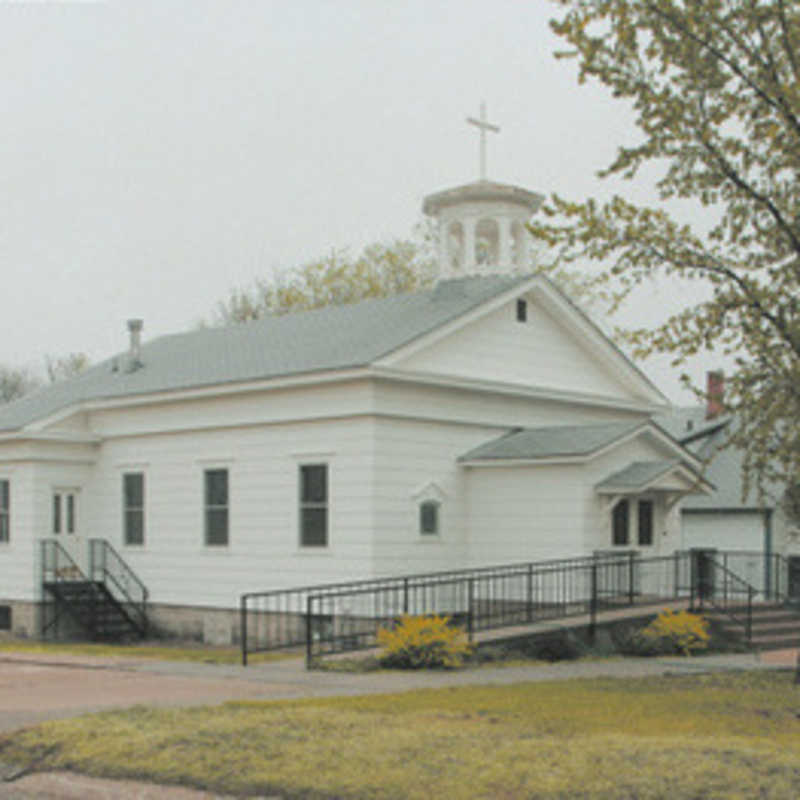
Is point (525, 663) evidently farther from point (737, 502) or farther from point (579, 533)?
point (737, 502)

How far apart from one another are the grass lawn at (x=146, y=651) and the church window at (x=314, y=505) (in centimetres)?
244

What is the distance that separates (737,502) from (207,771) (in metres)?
26.2

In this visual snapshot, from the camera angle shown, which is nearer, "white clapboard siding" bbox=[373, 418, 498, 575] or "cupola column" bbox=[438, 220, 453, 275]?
"white clapboard siding" bbox=[373, 418, 498, 575]

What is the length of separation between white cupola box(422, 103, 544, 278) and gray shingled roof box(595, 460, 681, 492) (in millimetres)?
5664

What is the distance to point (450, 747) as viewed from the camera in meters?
10.4

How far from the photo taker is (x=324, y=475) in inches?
955

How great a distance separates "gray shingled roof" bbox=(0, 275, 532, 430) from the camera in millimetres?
24859

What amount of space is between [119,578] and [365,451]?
8.38m

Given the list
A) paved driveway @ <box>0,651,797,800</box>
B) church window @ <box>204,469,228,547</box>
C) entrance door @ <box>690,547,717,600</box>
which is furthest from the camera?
church window @ <box>204,469,228,547</box>

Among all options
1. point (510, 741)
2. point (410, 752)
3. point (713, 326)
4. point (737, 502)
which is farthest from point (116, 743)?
point (737, 502)

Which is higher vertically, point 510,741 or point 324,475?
point 324,475

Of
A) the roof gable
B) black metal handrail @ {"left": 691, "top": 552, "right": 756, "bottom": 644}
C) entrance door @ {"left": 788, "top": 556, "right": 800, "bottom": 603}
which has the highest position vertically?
the roof gable

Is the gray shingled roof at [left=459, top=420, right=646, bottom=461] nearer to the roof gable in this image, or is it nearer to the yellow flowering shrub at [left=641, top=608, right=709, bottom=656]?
the roof gable

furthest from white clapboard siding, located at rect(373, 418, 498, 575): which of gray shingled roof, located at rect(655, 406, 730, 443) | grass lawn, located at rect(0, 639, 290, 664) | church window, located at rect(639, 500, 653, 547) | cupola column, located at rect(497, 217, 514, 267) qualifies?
gray shingled roof, located at rect(655, 406, 730, 443)
